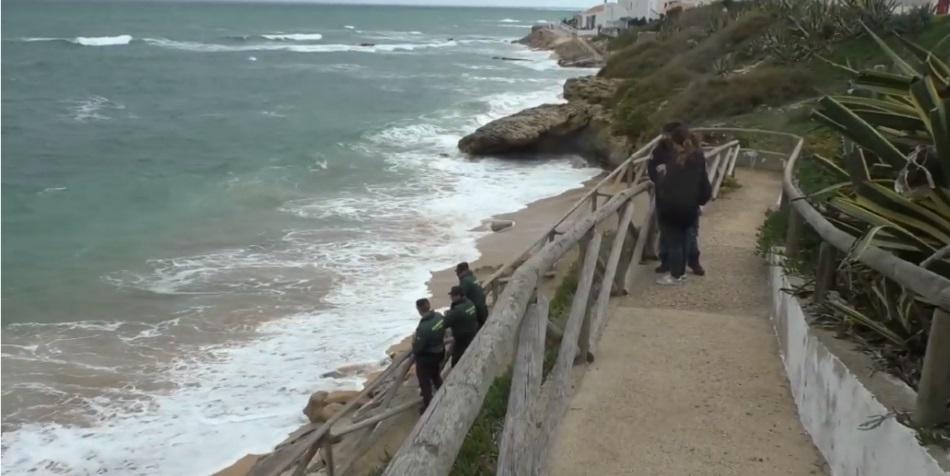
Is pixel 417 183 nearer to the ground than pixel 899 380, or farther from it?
nearer to the ground

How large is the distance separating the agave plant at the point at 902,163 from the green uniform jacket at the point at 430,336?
3590 millimetres

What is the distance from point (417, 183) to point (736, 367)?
1941 cm

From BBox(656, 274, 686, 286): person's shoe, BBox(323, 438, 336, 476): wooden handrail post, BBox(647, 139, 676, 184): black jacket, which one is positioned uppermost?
BBox(647, 139, 676, 184): black jacket

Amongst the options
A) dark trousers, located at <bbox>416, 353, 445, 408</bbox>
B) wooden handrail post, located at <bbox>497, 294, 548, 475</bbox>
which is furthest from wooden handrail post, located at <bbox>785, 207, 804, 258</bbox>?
dark trousers, located at <bbox>416, 353, 445, 408</bbox>

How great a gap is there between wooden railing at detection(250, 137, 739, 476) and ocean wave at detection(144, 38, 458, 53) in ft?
261

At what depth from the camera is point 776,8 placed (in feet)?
94.6

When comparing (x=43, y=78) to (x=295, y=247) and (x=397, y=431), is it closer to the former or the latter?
(x=295, y=247)

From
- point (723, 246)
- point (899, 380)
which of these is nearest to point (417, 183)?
point (723, 246)

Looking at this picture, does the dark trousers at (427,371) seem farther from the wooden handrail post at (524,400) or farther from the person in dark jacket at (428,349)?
the wooden handrail post at (524,400)

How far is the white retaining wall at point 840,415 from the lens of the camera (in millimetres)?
3151

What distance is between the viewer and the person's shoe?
7.53 meters

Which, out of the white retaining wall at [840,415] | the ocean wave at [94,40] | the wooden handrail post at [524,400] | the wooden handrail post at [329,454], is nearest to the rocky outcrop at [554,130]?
the wooden handrail post at [329,454]

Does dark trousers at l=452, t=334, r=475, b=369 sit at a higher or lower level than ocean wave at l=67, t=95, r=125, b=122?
higher

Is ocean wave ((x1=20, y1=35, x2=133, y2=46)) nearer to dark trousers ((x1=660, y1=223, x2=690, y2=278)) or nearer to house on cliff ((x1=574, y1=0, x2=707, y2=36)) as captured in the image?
house on cliff ((x1=574, y1=0, x2=707, y2=36))
